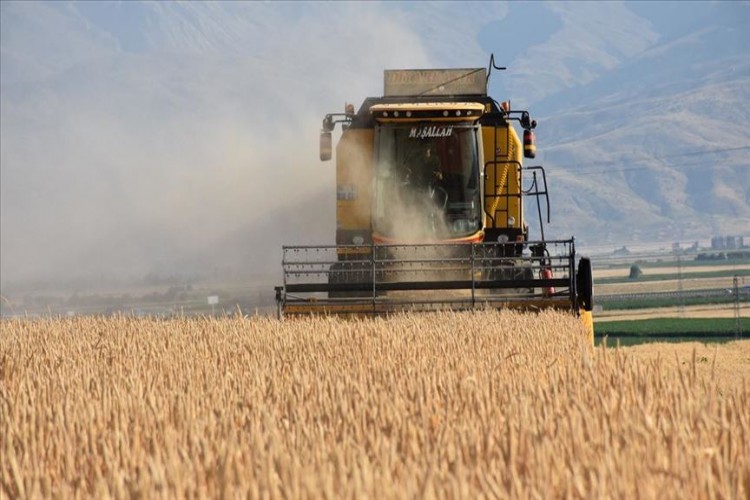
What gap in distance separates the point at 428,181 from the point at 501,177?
2.88 ft

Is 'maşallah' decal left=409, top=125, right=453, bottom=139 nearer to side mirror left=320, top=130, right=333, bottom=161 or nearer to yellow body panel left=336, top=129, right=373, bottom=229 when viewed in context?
yellow body panel left=336, top=129, right=373, bottom=229

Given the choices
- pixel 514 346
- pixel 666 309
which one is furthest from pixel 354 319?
pixel 666 309

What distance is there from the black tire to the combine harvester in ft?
0.11

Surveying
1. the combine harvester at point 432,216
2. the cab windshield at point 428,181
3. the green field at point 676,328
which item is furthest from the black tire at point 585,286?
the green field at point 676,328

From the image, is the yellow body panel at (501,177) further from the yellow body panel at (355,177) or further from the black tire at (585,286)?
the black tire at (585,286)

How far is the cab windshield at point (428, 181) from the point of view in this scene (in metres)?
15.0

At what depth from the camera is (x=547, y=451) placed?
15.8 feet

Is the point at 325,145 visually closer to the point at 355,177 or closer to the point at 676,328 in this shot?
the point at 355,177

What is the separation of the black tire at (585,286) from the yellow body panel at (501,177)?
1932mm

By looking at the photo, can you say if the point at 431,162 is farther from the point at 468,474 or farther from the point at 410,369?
the point at 468,474

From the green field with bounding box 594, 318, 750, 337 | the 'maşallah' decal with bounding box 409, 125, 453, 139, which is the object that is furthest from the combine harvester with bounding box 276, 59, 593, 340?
the green field with bounding box 594, 318, 750, 337

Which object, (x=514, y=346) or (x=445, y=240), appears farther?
(x=445, y=240)

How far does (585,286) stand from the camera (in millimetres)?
13680

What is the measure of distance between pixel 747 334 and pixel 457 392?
33.1 meters
